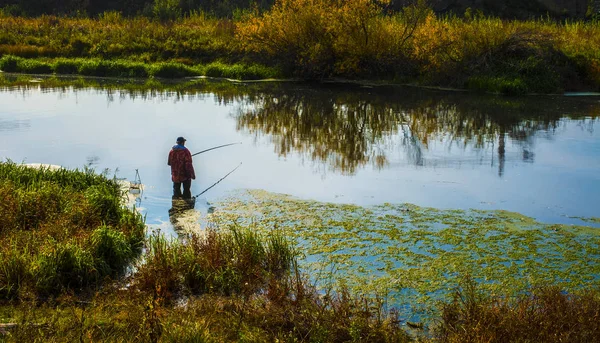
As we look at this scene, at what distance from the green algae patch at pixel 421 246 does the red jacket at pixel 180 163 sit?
895 mm

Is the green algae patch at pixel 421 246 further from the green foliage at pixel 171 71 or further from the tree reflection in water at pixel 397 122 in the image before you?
the green foliage at pixel 171 71

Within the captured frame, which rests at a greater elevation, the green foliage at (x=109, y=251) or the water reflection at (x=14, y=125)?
the water reflection at (x=14, y=125)

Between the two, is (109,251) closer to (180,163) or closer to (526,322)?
(180,163)

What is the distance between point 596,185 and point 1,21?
33.9 metres

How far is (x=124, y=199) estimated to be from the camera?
10977 millimetres

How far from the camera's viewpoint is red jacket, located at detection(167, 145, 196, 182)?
38.7 ft

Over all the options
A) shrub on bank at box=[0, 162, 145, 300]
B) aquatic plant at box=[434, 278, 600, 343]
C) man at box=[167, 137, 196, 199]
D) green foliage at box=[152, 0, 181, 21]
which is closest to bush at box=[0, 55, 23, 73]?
green foliage at box=[152, 0, 181, 21]

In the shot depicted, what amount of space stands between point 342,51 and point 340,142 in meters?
12.4

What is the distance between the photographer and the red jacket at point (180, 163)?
11.8 metres

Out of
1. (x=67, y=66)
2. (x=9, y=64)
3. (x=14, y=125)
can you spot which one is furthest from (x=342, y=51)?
(x=9, y=64)

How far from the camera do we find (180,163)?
1186 centimetres

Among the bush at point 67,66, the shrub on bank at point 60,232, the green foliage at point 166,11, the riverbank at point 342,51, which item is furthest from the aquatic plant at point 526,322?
the green foliage at point 166,11

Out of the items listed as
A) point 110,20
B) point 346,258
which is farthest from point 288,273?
point 110,20

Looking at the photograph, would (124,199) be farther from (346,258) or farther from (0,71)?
(0,71)
